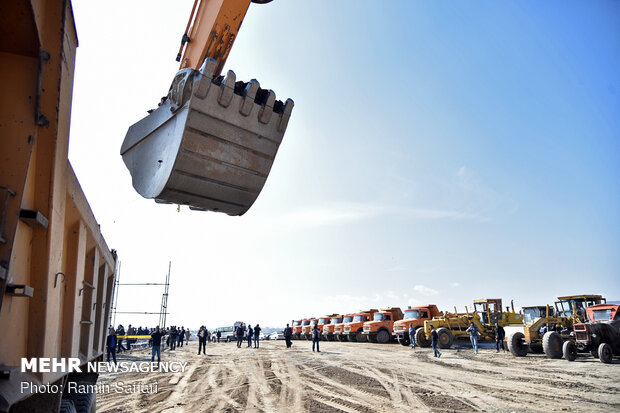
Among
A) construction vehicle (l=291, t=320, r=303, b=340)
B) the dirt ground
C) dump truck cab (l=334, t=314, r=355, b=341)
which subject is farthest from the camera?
construction vehicle (l=291, t=320, r=303, b=340)

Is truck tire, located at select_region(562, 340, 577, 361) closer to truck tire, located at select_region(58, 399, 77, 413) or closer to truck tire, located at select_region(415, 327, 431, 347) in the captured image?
truck tire, located at select_region(415, 327, 431, 347)

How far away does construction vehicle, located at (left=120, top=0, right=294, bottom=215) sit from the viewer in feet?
13.2

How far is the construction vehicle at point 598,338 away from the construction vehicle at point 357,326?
639 inches

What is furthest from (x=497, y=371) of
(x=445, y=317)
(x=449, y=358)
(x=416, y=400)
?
(x=445, y=317)

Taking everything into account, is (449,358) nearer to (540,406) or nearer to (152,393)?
(540,406)

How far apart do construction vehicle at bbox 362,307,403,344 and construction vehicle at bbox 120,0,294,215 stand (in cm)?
2410

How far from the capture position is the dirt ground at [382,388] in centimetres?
743

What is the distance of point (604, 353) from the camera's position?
13.1m

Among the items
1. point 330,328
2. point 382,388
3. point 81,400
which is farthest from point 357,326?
point 81,400

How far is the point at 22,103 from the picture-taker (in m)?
2.41

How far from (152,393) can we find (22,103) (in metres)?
8.45

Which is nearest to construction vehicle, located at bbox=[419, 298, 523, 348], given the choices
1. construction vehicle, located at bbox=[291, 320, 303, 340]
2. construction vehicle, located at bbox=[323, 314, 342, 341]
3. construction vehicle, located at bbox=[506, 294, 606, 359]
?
construction vehicle, located at bbox=[506, 294, 606, 359]

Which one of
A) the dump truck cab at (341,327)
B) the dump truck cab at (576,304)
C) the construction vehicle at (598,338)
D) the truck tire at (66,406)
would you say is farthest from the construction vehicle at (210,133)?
the dump truck cab at (341,327)

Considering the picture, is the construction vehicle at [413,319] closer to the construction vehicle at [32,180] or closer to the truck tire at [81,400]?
the truck tire at [81,400]
